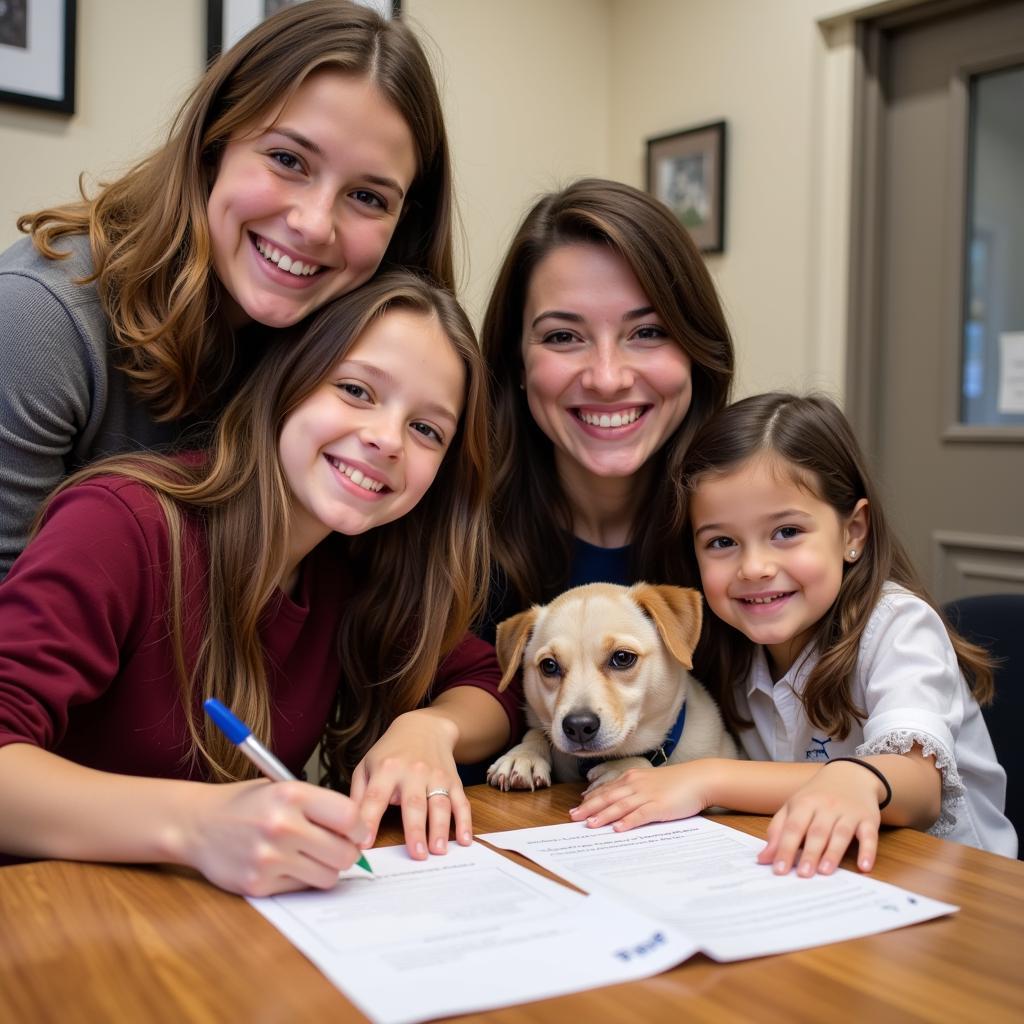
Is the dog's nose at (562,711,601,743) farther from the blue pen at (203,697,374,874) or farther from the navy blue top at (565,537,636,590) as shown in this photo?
the blue pen at (203,697,374,874)

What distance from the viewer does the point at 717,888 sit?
3.03 feet

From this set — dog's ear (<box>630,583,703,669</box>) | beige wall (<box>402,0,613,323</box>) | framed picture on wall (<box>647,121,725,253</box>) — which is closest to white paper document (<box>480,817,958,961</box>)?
dog's ear (<box>630,583,703,669</box>)

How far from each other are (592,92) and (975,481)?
201 centimetres

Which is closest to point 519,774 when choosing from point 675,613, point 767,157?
point 675,613

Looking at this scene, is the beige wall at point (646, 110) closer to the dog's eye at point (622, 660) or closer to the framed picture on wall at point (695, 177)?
the framed picture on wall at point (695, 177)

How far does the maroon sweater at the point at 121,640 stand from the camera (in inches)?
40.8

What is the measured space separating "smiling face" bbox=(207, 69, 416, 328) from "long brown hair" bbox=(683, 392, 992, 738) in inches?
24.9

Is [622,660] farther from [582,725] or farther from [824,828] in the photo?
[824,828]

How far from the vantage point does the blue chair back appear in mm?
1608

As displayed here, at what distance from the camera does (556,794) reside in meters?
1.32

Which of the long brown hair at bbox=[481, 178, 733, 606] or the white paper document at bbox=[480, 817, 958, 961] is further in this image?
the long brown hair at bbox=[481, 178, 733, 606]

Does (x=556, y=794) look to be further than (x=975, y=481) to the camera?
No

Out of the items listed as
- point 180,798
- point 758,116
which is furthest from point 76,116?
point 180,798

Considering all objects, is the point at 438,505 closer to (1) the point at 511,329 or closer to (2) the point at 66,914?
(1) the point at 511,329
